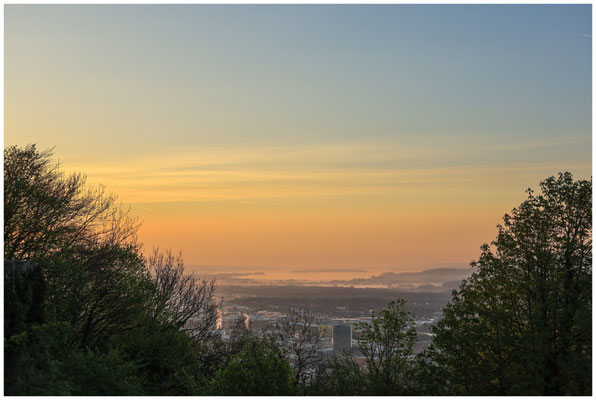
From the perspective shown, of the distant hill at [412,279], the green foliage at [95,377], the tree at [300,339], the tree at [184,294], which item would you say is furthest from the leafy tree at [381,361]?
the distant hill at [412,279]

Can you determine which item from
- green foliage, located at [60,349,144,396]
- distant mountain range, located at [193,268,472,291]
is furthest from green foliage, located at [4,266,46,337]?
distant mountain range, located at [193,268,472,291]

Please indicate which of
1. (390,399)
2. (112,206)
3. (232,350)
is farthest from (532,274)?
(112,206)

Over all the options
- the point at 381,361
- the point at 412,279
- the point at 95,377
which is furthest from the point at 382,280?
the point at 95,377

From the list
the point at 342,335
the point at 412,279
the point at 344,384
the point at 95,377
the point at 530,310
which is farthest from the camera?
the point at 412,279

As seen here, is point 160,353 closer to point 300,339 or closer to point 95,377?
point 95,377

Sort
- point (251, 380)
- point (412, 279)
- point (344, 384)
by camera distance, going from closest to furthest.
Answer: point (344, 384) < point (251, 380) < point (412, 279)

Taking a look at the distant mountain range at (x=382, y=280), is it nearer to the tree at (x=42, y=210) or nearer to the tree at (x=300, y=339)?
the tree at (x=300, y=339)
